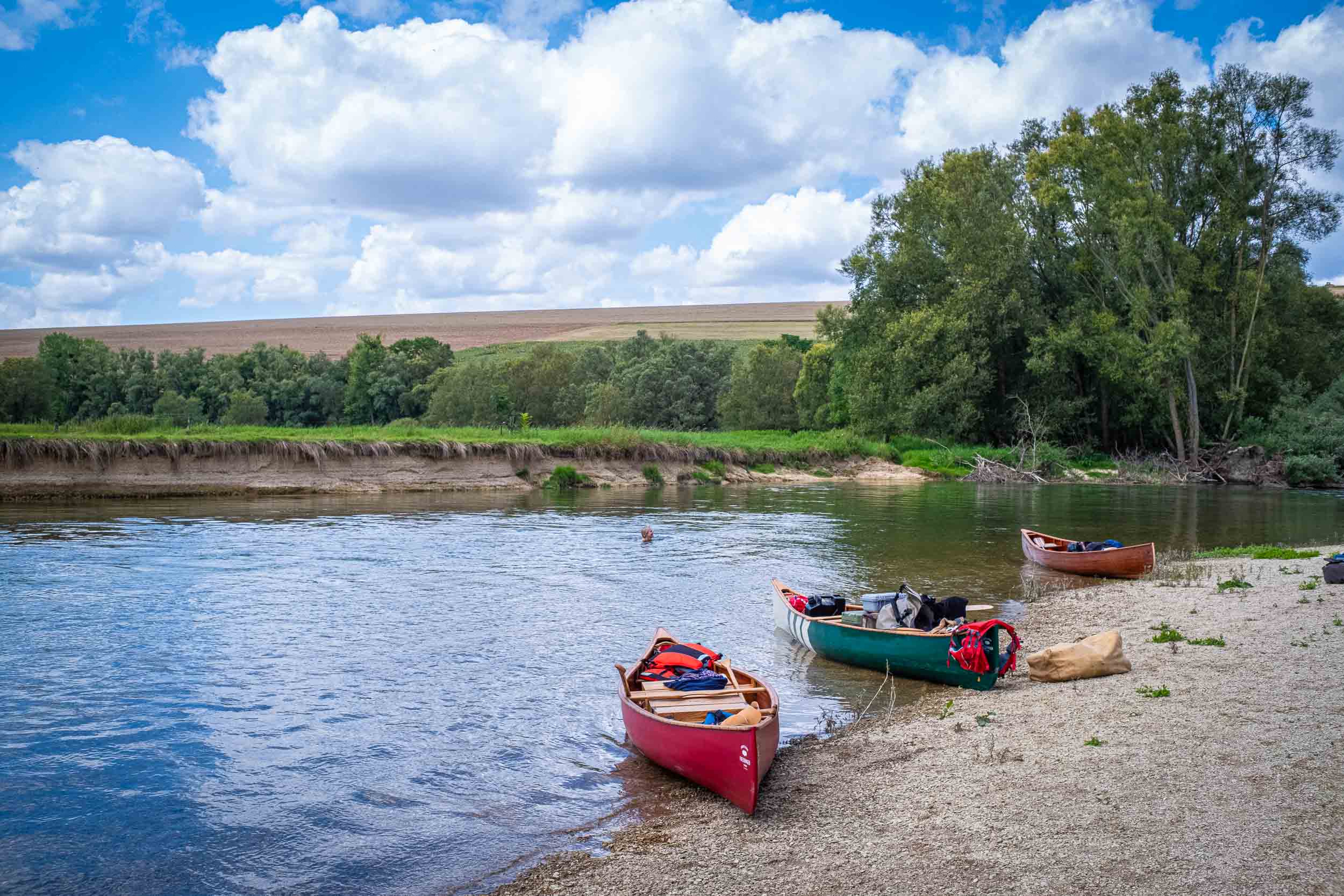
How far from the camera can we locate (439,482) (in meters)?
42.7

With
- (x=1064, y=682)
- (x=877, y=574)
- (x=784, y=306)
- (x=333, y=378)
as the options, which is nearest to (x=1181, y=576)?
(x=877, y=574)

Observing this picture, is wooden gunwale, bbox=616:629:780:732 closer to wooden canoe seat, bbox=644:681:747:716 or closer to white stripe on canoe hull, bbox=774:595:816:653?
wooden canoe seat, bbox=644:681:747:716

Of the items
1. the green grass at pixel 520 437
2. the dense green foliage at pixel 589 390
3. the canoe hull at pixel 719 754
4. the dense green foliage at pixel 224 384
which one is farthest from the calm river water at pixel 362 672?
the dense green foliage at pixel 589 390

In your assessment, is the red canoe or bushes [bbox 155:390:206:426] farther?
bushes [bbox 155:390:206:426]

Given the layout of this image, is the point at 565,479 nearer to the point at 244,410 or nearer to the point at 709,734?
the point at 709,734

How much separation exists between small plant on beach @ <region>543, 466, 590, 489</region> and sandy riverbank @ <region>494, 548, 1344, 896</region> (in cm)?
3423

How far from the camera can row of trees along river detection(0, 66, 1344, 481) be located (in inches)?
1935

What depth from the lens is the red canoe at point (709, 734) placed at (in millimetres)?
7992

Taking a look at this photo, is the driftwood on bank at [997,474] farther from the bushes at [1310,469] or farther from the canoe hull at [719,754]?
the canoe hull at [719,754]

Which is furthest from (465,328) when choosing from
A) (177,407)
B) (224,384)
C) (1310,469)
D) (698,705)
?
(698,705)

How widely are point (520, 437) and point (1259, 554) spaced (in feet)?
109

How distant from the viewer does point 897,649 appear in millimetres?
12453

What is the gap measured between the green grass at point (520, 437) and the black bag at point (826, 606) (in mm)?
31224

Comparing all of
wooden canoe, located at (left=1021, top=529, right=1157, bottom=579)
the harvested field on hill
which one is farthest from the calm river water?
the harvested field on hill
